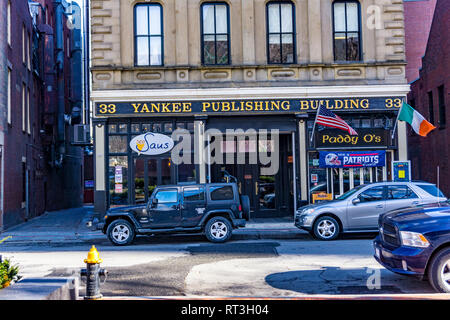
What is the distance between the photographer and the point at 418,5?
3575 centimetres

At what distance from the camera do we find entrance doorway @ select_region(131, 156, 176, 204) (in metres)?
19.4

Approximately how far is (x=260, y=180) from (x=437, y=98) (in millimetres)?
11047

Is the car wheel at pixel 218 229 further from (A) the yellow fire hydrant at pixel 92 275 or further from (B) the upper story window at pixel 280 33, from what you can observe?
(B) the upper story window at pixel 280 33

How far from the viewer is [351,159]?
19.5m

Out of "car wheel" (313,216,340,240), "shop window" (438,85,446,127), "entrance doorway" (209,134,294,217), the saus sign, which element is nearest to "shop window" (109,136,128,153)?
the saus sign

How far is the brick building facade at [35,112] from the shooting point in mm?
19516

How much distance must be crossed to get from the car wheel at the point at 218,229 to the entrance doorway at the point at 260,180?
6.34 m

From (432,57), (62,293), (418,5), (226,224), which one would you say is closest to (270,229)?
(226,224)

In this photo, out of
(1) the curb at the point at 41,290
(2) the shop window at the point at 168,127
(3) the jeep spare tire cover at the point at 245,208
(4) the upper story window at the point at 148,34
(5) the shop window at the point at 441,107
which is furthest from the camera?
(5) the shop window at the point at 441,107

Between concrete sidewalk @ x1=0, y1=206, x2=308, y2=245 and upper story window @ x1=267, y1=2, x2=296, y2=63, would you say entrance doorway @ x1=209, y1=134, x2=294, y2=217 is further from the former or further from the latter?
upper story window @ x1=267, y1=2, x2=296, y2=63

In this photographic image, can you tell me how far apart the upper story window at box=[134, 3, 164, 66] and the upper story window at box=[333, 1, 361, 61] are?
22.4 feet

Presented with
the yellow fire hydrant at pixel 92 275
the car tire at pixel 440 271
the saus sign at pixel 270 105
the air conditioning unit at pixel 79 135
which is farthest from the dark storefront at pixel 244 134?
the yellow fire hydrant at pixel 92 275

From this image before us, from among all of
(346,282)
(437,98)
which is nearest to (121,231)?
(346,282)
